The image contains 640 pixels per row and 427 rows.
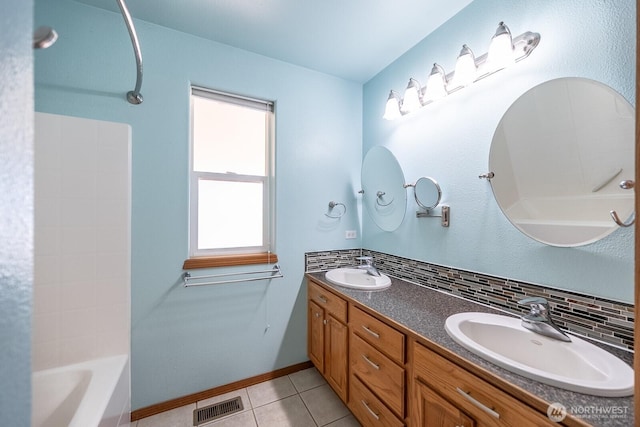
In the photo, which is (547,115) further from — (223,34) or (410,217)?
(223,34)

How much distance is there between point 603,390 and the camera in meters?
0.67

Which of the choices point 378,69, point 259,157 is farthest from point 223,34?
point 378,69

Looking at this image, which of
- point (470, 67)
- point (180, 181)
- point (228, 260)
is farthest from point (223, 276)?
point (470, 67)

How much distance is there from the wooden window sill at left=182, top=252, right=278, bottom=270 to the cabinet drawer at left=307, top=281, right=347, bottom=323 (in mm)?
402

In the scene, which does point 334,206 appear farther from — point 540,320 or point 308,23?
point 540,320

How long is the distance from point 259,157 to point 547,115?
1.80 meters

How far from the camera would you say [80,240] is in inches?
51.1

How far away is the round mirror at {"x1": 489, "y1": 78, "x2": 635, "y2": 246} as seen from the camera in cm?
93

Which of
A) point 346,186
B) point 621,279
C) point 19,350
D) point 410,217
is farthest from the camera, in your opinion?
point 346,186

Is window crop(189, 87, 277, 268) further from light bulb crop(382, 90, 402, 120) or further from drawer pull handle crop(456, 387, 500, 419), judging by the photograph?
drawer pull handle crop(456, 387, 500, 419)

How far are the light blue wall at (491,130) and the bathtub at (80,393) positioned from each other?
6.15 feet

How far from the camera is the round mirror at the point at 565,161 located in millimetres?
927

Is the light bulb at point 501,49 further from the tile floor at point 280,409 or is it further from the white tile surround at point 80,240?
the tile floor at point 280,409

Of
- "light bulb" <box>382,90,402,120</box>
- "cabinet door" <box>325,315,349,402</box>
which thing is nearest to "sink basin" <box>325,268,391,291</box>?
"cabinet door" <box>325,315,349,402</box>
